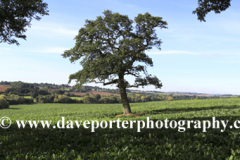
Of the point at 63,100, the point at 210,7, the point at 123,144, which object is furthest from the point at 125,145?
the point at 63,100

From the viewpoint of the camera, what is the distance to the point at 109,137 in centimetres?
1034

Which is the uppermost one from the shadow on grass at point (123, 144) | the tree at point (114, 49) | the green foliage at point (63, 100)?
the tree at point (114, 49)

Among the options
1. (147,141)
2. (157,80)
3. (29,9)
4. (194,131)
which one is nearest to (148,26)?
(157,80)

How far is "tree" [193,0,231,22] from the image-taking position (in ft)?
48.3

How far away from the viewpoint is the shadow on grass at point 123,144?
7833 millimetres

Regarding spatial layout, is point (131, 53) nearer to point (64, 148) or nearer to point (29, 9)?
point (29, 9)

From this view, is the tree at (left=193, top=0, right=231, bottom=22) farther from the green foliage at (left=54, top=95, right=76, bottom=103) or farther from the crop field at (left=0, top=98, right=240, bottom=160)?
the green foliage at (left=54, top=95, right=76, bottom=103)

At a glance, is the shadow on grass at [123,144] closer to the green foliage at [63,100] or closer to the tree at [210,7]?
the tree at [210,7]

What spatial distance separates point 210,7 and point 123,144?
1341 centimetres

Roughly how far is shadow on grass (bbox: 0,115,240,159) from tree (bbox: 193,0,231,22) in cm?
981

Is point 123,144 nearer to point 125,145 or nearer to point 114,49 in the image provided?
A: point 125,145

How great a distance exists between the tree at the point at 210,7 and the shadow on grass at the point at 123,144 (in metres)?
9.81

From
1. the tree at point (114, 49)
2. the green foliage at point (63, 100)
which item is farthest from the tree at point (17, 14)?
the green foliage at point (63, 100)

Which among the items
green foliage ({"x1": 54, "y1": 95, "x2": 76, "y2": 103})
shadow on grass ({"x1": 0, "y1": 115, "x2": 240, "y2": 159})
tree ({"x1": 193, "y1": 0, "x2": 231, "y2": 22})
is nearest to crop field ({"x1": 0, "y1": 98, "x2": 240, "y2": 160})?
shadow on grass ({"x1": 0, "y1": 115, "x2": 240, "y2": 159})
